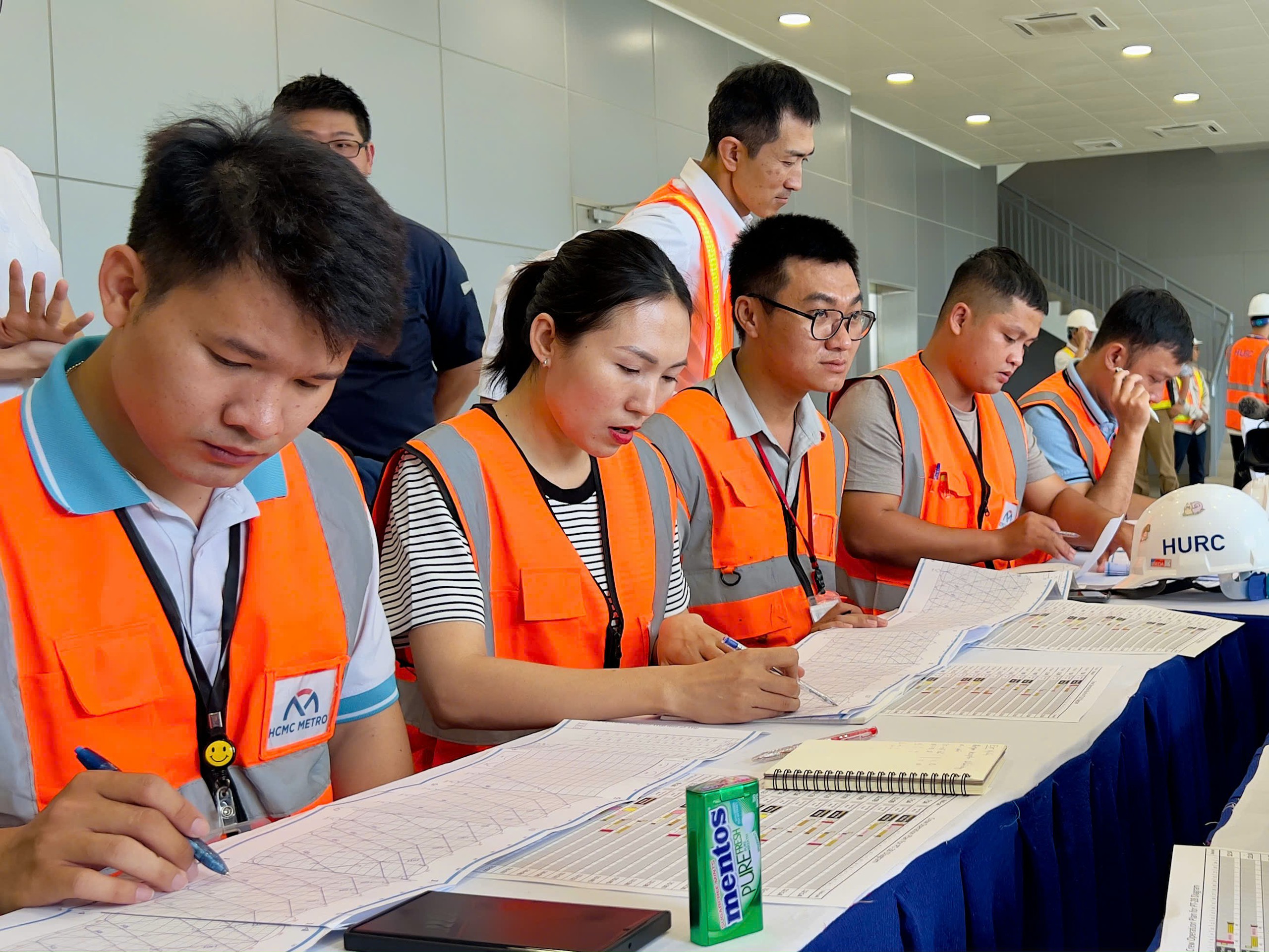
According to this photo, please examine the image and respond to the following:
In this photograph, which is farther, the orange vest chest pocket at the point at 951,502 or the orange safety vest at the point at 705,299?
the orange vest chest pocket at the point at 951,502

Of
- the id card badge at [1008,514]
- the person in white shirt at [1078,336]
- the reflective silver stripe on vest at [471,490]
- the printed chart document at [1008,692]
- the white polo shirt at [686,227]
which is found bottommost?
the printed chart document at [1008,692]

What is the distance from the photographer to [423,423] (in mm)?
3062

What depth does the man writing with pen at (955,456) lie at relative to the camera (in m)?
3.05

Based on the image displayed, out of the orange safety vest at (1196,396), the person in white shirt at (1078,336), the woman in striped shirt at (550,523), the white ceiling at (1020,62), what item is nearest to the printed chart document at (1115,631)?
the woman in striped shirt at (550,523)

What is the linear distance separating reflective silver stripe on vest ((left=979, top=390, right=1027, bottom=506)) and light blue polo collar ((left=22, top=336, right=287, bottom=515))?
2.69m

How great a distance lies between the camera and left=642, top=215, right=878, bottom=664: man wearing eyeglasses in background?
2611mm

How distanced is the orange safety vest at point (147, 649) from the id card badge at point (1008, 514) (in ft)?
7.60

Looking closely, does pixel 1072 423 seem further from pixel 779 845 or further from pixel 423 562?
pixel 779 845

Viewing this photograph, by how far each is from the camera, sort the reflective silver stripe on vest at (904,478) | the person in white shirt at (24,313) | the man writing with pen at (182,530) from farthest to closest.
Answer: the reflective silver stripe on vest at (904,478)
the person in white shirt at (24,313)
the man writing with pen at (182,530)

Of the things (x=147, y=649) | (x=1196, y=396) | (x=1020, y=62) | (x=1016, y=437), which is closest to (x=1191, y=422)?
(x=1196, y=396)

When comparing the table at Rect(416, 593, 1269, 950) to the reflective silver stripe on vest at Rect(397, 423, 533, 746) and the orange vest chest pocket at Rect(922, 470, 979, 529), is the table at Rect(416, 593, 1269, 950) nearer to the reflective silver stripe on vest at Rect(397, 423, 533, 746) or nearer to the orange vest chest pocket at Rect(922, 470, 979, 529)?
the reflective silver stripe on vest at Rect(397, 423, 533, 746)

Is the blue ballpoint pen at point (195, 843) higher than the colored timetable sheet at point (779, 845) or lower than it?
higher

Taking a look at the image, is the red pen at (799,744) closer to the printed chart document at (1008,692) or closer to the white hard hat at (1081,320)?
the printed chart document at (1008,692)

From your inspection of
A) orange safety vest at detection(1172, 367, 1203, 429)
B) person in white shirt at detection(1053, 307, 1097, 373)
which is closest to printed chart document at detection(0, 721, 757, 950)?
orange safety vest at detection(1172, 367, 1203, 429)
